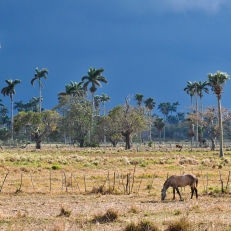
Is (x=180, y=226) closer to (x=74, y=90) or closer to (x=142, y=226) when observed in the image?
(x=142, y=226)

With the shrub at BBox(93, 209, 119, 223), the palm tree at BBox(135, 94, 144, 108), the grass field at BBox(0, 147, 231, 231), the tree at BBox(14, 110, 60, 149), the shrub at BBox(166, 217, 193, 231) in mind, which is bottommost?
the grass field at BBox(0, 147, 231, 231)

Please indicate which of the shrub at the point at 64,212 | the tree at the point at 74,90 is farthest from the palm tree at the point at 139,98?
the shrub at the point at 64,212

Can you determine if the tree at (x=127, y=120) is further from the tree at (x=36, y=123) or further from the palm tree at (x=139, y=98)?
the palm tree at (x=139, y=98)

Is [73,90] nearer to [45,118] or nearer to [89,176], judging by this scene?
[45,118]

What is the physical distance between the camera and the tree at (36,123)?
81.3m

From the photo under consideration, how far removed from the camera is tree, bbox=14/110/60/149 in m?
81.3

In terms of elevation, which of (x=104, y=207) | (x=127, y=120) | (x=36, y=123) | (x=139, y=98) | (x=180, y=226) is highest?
(x=139, y=98)

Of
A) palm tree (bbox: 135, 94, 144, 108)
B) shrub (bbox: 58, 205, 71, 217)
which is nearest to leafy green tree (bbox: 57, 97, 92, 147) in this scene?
palm tree (bbox: 135, 94, 144, 108)

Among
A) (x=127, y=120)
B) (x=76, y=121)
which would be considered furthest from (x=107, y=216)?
(x=76, y=121)

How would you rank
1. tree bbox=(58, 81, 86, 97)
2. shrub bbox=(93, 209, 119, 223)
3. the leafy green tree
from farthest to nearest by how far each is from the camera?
1. tree bbox=(58, 81, 86, 97)
2. the leafy green tree
3. shrub bbox=(93, 209, 119, 223)

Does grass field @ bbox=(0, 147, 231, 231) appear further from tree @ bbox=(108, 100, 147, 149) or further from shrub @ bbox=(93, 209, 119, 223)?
tree @ bbox=(108, 100, 147, 149)

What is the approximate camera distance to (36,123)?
81500 millimetres

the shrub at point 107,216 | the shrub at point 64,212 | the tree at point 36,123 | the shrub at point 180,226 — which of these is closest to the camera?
the shrub at point 180,226

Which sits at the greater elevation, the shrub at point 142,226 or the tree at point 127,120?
the tree at point 127,120
